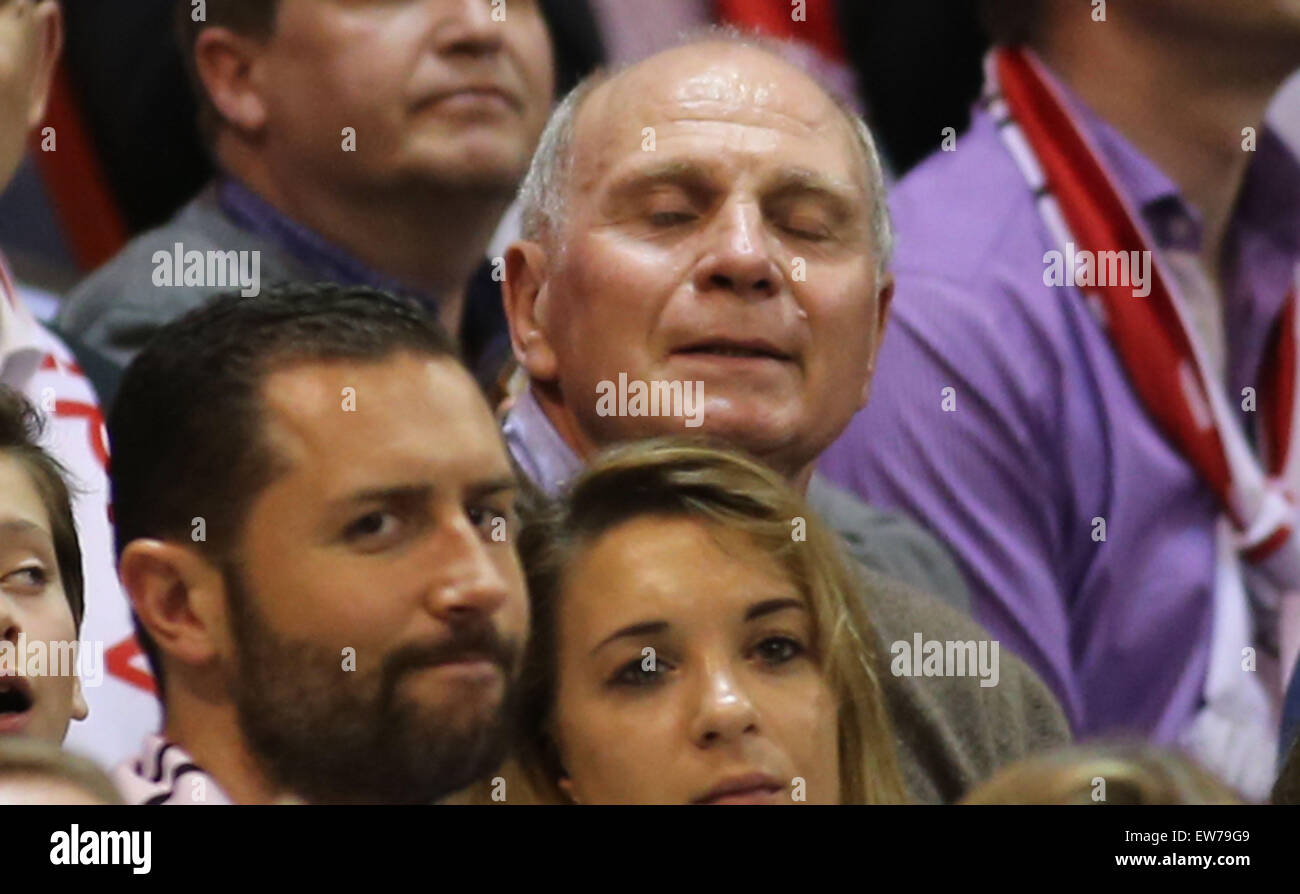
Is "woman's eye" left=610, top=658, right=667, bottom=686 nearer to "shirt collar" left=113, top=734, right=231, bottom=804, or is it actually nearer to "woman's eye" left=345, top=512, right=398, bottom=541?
"woman's eye" left=345, top=512, right=398, bottom=541

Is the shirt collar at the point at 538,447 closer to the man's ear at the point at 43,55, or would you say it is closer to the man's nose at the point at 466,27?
the man's nose at the point at 466,27

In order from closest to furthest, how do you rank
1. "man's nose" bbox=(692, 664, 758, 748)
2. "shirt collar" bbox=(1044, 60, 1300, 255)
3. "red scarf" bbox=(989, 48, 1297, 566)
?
1. "man's nose" bbox=(692, 664, 758, 748)
2. "red scarf" bbox=(989, 48, 1297, 566)
3. "shirt collar" bbox=(1044, 60, 1300, 255)

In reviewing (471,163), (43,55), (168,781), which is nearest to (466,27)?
(471,163)

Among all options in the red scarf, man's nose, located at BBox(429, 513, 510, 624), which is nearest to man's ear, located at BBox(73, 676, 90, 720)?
man's nose, located at BBox(429, 513, 510, 624)

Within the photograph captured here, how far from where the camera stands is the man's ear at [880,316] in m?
2.47

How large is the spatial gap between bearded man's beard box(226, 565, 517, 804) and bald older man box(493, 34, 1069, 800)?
27 centimetres

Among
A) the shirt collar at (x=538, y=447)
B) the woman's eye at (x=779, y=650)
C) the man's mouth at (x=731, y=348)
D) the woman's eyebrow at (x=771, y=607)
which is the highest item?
Answer: the man's mouth at (x=731, y=348)

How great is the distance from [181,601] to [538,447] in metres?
0.41

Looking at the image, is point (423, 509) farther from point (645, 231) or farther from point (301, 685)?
point (645, 231)

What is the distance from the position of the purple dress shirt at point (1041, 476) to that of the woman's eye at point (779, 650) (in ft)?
1.49

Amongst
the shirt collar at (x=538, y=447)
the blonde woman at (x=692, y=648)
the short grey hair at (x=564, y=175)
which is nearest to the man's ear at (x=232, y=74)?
the short grey hair at (x=564, y=175)

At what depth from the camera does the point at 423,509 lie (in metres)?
2.13

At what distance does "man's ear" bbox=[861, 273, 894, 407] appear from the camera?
97.3 inches

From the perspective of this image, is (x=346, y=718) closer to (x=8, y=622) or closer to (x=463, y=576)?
(x=463, y=576)
